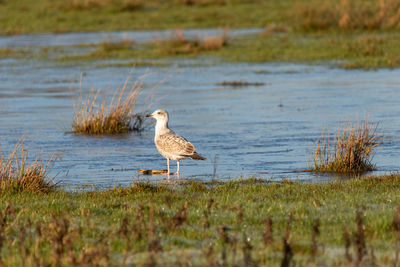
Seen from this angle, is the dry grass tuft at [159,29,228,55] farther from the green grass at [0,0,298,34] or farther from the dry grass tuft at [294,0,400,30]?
the green grass at [0,0,298,34]

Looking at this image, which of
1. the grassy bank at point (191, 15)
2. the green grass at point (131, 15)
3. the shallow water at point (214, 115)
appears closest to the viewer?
the shallow water at point (214, 115)

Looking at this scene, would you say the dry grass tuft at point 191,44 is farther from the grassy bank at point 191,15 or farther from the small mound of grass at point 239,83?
the small mound of grass at point 239,83

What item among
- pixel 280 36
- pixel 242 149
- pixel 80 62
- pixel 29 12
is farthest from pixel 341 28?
pixel 242 149

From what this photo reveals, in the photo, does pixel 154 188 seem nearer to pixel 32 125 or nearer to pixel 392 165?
pixel 392 165

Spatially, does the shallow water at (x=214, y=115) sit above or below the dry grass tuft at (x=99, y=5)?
below

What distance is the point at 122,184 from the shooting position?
12.2 m

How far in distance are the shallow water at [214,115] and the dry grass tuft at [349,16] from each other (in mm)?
9100

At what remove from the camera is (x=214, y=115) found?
2005cm

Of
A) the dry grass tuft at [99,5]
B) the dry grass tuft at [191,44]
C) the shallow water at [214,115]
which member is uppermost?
the dry grass tuft at [99,5]

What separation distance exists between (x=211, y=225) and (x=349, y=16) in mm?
29540

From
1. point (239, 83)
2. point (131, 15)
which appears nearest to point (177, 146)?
point (239, 83)

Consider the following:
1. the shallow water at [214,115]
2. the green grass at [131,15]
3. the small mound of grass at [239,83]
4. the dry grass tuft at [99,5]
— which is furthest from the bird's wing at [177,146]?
the dry grass tuft at [99,5]

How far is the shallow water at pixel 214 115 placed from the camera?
13.9 metres

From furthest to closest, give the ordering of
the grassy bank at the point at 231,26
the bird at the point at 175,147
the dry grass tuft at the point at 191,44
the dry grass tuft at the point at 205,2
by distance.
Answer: the dry grass tuft at the point at 205,2
the dry grass tuft at the point at 191,44
the grassy bank at the point at 231,26
the bird at the point at 175,147
